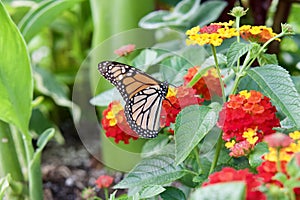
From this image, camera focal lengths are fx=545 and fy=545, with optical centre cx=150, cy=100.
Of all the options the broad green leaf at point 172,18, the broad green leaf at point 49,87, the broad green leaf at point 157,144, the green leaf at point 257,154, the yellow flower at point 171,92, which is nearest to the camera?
the green leaf at point 257,154

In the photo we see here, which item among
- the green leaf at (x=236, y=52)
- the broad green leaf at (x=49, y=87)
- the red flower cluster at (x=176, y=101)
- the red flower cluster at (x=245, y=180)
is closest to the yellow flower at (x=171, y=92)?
the red flower cluster at (x=176, y=101)

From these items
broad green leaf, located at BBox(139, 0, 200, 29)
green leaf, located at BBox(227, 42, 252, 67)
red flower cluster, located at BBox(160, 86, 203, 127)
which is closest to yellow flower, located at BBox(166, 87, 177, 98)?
red flower cluster, located at BBox(160, 86, 203, 127)

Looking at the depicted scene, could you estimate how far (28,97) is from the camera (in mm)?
993

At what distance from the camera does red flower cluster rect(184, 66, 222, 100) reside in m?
0.84

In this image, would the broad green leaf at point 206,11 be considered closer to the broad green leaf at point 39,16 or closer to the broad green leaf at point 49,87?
the broad green leaf at point 39,16

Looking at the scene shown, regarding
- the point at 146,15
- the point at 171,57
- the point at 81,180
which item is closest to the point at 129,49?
the point at 171,57

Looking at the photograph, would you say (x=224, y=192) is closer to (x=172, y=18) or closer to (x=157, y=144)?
(x=157, y=144)

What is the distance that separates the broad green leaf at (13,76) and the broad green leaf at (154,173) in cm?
26

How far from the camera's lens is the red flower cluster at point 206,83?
0.84 m

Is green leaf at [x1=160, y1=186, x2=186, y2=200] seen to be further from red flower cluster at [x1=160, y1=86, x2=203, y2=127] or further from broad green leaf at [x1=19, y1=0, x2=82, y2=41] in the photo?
broad green leaf at [x1=19, y1=0, x2=82, y2=41]

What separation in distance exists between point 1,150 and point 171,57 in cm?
37

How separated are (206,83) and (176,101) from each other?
3.3 inches

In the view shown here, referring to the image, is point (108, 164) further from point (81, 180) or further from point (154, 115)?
point (154, 115)

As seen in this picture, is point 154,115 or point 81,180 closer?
point 154,115
